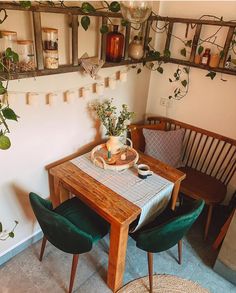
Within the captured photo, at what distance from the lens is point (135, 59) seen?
200 centimetres

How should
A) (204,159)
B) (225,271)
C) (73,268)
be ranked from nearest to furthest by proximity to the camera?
1. (73,268)
2. (225,271)
3. (204,159)

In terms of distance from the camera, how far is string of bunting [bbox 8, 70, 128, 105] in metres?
1.50

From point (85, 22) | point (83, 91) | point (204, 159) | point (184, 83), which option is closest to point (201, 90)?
point (184, 83)

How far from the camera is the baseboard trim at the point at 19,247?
1.86 meters

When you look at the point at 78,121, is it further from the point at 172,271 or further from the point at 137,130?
the point at 172,271

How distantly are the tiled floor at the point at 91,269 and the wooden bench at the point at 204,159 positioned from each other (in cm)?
32

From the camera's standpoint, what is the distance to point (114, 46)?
1.77 meters

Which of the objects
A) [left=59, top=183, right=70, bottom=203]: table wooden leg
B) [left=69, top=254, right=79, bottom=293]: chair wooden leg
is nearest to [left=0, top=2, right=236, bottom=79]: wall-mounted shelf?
[left=59, top=183, right=70, bottom=203]: table wooden leg

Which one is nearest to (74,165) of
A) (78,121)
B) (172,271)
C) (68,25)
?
(78,121)

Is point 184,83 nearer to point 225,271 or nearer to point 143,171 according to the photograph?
point 143,171

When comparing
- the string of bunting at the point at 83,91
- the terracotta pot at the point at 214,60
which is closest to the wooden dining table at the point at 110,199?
the string of bunting at the point at 83,91

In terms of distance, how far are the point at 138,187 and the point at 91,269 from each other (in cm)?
75

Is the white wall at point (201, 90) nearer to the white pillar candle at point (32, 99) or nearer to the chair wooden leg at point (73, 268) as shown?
the white pillar candle at point (32, 99)

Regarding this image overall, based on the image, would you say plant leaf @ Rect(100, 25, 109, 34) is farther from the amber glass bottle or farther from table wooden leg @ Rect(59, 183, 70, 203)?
table wooden leg @ Rect(59, 183, 70, 203)
